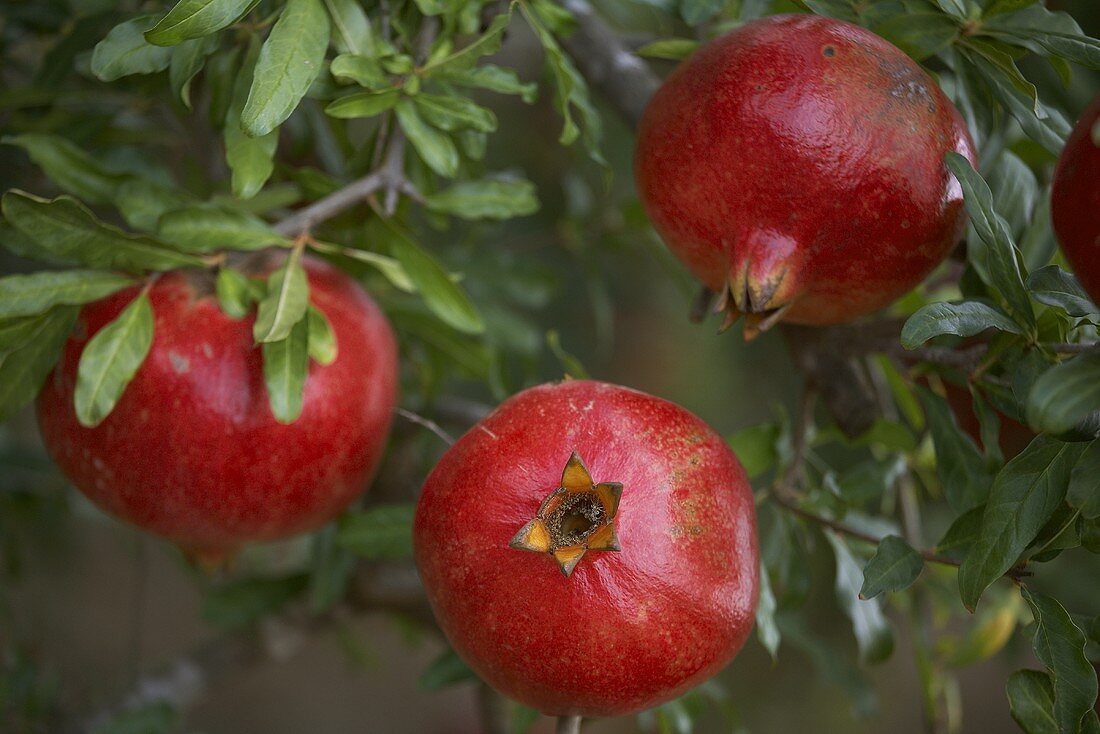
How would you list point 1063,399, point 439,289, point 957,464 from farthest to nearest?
point 439,289 → point 957,464 → point 1063,399

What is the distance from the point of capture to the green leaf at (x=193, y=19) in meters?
0.57

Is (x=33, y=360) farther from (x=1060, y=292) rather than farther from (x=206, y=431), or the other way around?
(x=1060, y=292)

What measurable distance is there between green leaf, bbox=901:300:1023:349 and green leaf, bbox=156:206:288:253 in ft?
1.41

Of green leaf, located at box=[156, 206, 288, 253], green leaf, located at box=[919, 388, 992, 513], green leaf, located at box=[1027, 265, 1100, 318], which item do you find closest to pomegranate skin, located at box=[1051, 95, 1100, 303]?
green leaf, located at box=[1027, 265, 1100, 318]

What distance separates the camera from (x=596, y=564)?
0.52 metres

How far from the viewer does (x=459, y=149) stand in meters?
0.82

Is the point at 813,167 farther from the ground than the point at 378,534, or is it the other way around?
the point at 813,167

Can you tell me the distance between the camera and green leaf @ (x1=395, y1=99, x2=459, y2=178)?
687 mm

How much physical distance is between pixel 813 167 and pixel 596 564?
0.86 feet

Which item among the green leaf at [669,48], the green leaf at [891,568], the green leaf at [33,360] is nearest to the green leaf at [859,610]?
the green leaf at [891,568]

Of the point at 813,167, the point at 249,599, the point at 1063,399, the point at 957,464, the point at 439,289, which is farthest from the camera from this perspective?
the point at 249,599

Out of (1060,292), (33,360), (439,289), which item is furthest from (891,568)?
(33,360)

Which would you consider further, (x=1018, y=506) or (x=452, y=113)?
(x=452, y=113)

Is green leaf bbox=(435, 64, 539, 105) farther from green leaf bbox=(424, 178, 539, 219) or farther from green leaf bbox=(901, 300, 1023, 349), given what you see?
green leaf bbox=(901, 300, 1023, 349)
